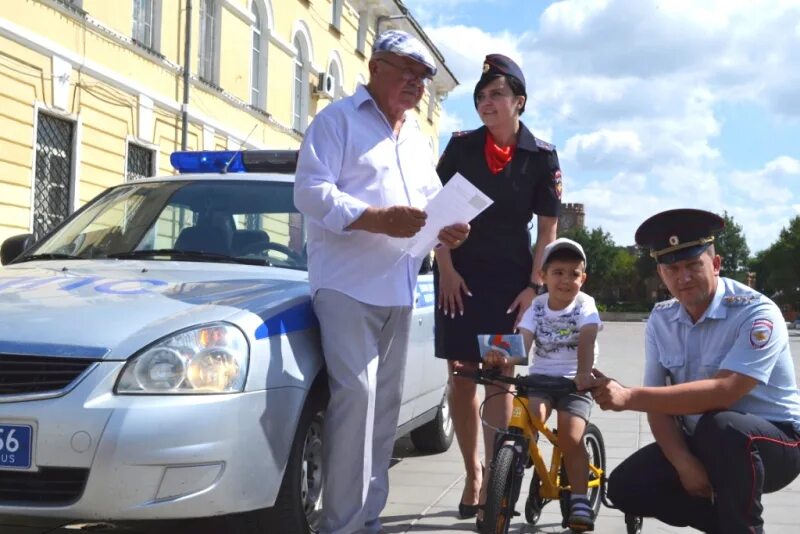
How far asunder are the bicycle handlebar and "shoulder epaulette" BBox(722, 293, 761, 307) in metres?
0.61

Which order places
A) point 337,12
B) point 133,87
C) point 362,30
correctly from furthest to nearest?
point 362,30 < point 337,12 < point 133,87

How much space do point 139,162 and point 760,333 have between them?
56.2 feet

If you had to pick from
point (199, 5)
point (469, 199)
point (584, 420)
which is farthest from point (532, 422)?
point (199, 5)

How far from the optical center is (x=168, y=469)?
133 inches

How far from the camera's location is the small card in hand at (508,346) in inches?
156

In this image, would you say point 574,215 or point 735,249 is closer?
point 735,249

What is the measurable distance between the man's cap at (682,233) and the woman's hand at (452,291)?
52.8 inches

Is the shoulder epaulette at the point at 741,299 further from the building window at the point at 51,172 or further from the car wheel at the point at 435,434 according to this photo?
the building window at the point at 51,172

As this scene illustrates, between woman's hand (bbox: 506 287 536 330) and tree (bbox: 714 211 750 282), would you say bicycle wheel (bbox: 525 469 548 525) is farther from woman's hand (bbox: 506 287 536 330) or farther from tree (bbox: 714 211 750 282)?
tree (bbox: 714 211 750 282)

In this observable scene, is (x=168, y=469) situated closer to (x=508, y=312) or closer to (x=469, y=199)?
(x=469, y=199)

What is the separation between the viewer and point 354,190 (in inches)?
157

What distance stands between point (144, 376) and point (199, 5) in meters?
18.8

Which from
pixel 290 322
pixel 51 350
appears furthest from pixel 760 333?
pixel 51 350

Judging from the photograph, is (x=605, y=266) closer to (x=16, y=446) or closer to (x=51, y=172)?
(x=51, y=172)
